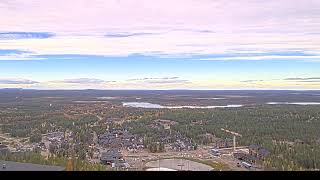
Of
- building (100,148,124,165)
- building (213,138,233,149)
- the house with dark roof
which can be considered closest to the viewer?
building (100,148,124,165)

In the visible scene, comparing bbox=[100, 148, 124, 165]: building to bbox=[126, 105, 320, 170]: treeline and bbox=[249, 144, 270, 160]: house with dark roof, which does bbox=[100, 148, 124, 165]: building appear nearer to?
bbox=[249, 144, 270, 160]: house with dark roof

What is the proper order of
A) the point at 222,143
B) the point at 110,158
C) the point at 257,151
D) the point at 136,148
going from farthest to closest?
the point at 222,143, the point at 136,148, the point at 257,151, the point at 110,158

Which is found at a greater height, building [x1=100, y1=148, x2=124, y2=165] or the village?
building [x1=100, y1=148, x2=124, y2=165]

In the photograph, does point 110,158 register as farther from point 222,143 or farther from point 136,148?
point 222,143

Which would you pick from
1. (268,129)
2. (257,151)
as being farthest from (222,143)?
(268,129)

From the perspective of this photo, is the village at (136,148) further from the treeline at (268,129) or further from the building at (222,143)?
the treeline at (268,129)

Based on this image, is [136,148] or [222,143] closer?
[136,148]

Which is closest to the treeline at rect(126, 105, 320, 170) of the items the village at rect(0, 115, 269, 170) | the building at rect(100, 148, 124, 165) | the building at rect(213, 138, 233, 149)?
the building at rect(213, 138, 233, 149)

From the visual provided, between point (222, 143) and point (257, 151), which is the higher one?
point (257, 151)
